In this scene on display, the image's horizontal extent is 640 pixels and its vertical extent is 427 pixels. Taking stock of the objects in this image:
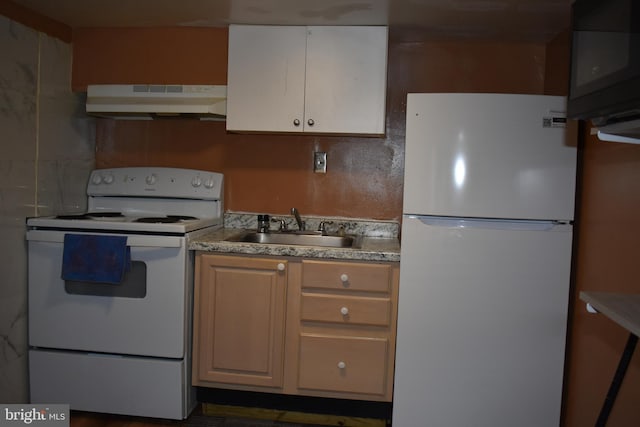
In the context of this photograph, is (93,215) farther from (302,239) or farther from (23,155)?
(302,239)

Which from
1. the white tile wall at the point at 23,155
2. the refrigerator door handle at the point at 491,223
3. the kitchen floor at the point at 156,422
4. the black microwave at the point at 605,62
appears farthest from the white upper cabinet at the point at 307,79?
the kitchen floor at the point at 156,422

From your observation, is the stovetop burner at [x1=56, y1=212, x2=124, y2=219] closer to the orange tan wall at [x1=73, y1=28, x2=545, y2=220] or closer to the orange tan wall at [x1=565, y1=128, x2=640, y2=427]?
the orange tan wall at [x1=73, y1=28, x2=545, y2=220]

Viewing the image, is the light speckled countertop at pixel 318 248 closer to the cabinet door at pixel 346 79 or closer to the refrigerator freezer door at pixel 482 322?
the refrigerator freezer door at pixel 482 322

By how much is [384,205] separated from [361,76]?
720 mm

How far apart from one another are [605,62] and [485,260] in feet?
3.48

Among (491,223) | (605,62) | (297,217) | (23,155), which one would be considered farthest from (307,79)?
(605,62)

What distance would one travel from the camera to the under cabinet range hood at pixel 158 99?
2506 mm

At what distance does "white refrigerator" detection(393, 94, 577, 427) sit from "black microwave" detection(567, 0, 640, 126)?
2.19 feet

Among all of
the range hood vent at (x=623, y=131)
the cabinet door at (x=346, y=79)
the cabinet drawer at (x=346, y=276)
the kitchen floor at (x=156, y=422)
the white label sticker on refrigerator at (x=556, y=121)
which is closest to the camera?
the range hood vent at (x=623, y=131)

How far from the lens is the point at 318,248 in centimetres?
225

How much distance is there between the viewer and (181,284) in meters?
2.23

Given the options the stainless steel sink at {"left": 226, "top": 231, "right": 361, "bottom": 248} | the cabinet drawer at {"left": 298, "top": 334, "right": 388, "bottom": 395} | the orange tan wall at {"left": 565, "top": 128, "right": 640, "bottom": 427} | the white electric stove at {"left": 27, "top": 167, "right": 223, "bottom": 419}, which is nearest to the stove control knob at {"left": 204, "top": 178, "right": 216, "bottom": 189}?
the stainless steel sink at {"left": 226, "top": 231, "right": 361, "bottom": 248}

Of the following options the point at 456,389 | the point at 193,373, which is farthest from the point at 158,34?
the point at 456,389

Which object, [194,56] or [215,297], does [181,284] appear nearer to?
[215,297]
